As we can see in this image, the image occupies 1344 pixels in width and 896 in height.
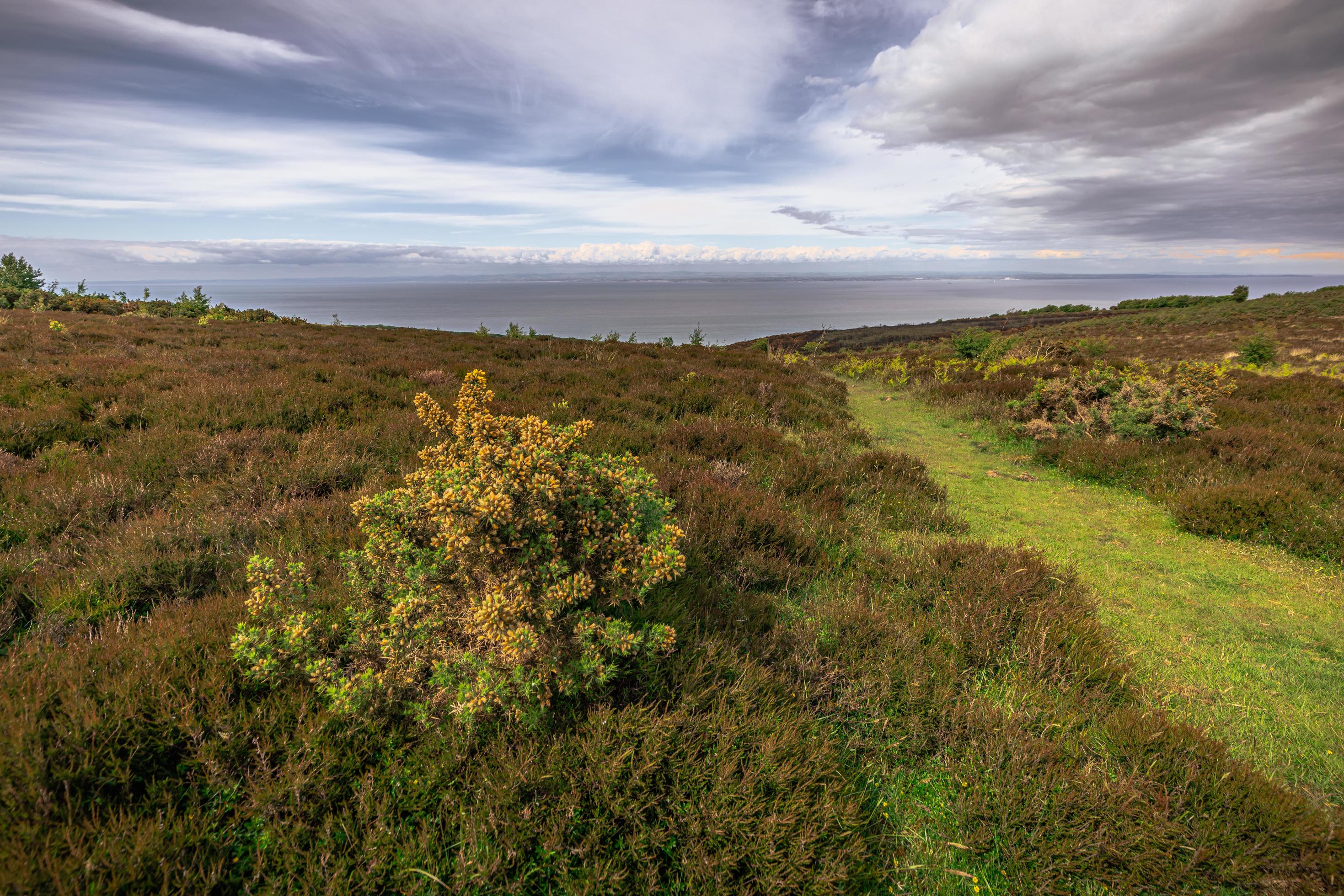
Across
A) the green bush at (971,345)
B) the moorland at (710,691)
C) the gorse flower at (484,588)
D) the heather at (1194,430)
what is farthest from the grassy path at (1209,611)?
the green bush at (971,345)

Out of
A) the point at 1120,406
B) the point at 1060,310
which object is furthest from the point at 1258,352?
the point at 1060,310

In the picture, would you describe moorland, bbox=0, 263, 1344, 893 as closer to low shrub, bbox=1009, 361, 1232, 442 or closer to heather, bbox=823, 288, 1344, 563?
heather, bbox=823, 288, 1344, 563

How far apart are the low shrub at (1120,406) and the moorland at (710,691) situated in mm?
803

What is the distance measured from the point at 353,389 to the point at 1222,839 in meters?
10.9

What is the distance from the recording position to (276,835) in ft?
6.53

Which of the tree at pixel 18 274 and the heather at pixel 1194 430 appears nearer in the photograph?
the heather at pixel 1194 430

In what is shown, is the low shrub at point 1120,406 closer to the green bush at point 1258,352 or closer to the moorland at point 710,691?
the moorland at point 710,691

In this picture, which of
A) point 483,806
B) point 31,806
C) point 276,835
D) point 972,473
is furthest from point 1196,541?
point 31,806

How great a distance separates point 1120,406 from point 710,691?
10401mm

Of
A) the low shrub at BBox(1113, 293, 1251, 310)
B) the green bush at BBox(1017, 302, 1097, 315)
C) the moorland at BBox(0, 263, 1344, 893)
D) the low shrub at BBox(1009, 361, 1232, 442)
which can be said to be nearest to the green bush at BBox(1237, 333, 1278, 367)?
the low shrub at BBox(1009, 361, 1232, 442)

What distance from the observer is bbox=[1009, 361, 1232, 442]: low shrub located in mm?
8570

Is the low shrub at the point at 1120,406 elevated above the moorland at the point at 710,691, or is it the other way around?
the low shrub at the point at 1120,406

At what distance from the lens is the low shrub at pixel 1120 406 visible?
8.57 m

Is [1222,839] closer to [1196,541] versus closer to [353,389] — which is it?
[1196,541]
